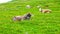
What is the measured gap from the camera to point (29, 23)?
1866cm

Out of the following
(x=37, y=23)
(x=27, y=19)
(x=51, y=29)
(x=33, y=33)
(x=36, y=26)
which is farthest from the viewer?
(x=27, y=19)

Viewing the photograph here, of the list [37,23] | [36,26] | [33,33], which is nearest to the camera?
[33,33]

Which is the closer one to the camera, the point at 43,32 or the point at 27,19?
the point at 43,32

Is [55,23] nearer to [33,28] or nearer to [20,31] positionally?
[33,28]

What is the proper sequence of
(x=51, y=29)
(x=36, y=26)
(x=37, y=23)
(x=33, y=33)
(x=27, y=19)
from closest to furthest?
(x=33, y=33) < (x=51, y=29) < (x=36, y=26) < (x=37, y=23) < (x=27, y=19)

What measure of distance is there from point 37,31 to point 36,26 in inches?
70.9

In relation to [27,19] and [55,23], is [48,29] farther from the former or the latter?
[27,19]

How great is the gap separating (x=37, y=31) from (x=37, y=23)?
9.81 ft

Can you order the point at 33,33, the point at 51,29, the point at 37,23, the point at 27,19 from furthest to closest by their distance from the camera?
the point at 27,19 → the point at 37,23 → the point at 51,29 → the point at 33,33

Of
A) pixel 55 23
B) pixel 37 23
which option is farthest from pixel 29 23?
pixel 55 23

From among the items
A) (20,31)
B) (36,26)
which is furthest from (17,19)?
(20,31)

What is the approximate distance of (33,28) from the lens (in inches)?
670

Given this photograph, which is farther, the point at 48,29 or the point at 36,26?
the point at 36,26

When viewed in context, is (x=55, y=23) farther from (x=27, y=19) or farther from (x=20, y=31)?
(x=20, y=31)
